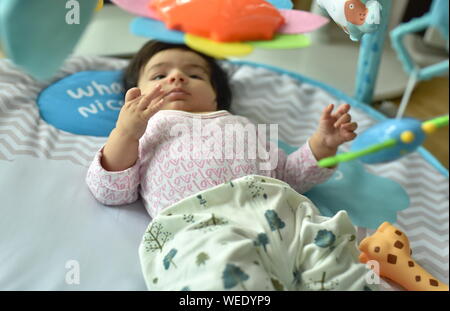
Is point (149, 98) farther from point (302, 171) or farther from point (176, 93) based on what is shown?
point (302, 171)

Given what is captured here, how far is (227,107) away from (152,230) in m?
0.37

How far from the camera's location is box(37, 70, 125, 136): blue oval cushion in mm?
833

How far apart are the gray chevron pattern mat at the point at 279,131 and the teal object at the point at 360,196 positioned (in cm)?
2

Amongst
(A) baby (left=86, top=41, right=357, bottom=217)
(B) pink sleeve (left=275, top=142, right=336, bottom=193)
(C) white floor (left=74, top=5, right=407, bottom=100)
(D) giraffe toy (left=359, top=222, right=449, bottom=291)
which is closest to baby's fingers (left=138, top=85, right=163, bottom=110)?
(A) baby (left=86, top=41, right=357, bottom=217)

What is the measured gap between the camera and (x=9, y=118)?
0.82 metres

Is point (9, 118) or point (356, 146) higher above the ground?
point (356, 146)

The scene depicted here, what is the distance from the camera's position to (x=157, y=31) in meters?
0.68

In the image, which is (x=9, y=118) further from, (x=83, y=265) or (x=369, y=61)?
(x=369, y=61)

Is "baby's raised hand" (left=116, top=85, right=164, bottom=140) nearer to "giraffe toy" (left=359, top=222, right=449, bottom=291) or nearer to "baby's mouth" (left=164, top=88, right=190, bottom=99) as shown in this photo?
"baby's mouth" (left=164, top=88, right=190, bottom=99)

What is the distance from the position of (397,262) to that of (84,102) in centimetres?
58

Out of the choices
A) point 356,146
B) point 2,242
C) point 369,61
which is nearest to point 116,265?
point 2,242

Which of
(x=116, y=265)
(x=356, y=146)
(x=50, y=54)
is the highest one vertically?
(x=50, y=54)

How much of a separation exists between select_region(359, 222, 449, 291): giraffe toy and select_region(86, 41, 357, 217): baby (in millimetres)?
132

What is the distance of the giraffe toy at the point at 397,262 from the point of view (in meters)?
0.68
